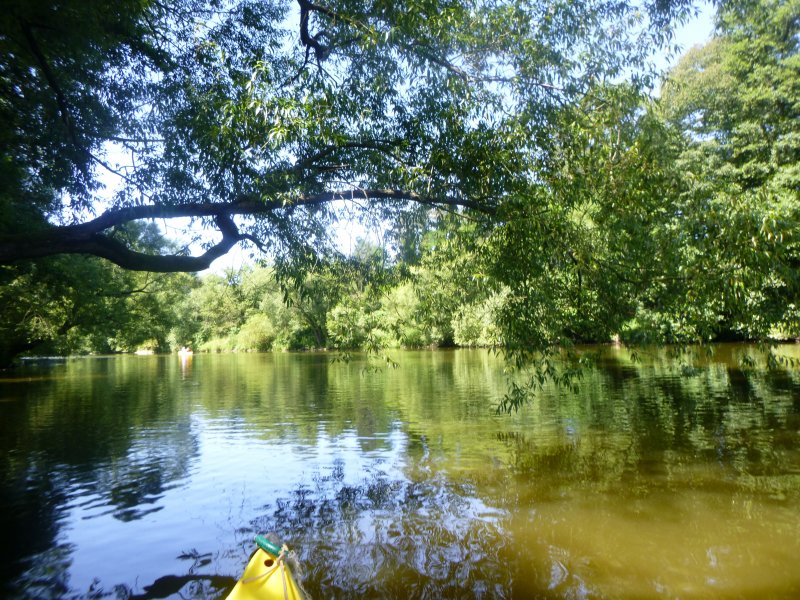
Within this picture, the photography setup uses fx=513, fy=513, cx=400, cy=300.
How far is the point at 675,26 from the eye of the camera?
7.48 m

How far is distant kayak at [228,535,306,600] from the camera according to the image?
10.7 feet

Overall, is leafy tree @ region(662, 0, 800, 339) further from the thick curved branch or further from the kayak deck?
the kayak deck

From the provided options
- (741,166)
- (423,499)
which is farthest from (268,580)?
(741,166)

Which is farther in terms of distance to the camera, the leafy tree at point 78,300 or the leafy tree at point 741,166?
the leafy tree at point 78,300

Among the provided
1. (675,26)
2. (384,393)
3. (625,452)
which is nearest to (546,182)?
(675,26)

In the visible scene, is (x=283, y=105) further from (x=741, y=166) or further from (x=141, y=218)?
(x=741, y=166)

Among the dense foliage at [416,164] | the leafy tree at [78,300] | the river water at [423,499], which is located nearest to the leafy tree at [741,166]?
the dense foliage at [416,164]

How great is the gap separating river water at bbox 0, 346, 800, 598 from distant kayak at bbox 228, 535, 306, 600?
6.00 ft

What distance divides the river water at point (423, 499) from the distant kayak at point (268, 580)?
1.83 metres

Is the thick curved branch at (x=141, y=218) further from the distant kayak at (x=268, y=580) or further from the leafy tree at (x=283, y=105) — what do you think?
the distant kayak at (x=268, y=580)

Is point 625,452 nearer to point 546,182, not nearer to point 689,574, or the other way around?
point 689,574

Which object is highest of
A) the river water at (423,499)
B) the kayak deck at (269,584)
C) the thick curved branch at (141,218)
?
the thick curved branch at (141,218)

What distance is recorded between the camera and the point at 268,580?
131 inches

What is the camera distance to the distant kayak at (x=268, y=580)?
10.7 ft
